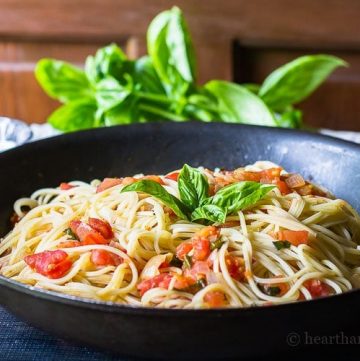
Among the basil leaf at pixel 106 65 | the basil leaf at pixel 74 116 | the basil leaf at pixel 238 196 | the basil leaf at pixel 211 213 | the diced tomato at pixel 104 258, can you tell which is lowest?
the basil leaf at pixel 74 116

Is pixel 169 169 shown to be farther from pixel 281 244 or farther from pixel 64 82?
pixel 64 82

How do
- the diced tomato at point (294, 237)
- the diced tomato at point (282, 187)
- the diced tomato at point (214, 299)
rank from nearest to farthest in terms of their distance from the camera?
the diced tomato at point (214, 299) → the diced tomato at point (294, 237) → the diced tomato at point (282, 187)

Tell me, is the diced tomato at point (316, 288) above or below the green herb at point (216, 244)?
below

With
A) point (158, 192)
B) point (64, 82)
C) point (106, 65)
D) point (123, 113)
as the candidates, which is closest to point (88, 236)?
point (158, 192)

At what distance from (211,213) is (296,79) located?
1356 millimetres

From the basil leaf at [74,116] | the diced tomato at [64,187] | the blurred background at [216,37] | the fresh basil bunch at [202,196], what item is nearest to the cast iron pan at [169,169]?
the diced tomato at [64,187]

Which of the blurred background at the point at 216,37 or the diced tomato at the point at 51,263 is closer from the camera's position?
the diced tomato at the point at 51,263

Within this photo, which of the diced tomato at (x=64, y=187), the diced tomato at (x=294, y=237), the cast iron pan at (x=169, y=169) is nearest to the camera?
the cast iron pan at (x=169, y=169)

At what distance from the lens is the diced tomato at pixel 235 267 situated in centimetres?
164

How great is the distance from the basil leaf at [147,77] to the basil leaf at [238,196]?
49.6 inches

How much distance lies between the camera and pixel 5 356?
5.16 ft

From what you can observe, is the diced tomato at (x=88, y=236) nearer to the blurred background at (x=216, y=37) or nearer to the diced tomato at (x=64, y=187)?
the diced tomato at (x=64, y=187)

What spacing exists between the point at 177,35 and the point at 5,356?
5.45 feet

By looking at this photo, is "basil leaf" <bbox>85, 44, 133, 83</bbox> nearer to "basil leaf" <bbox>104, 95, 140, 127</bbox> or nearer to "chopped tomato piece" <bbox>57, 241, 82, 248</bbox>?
"basil leaf" <bbox>104, 95, 140, 127</bbox>
